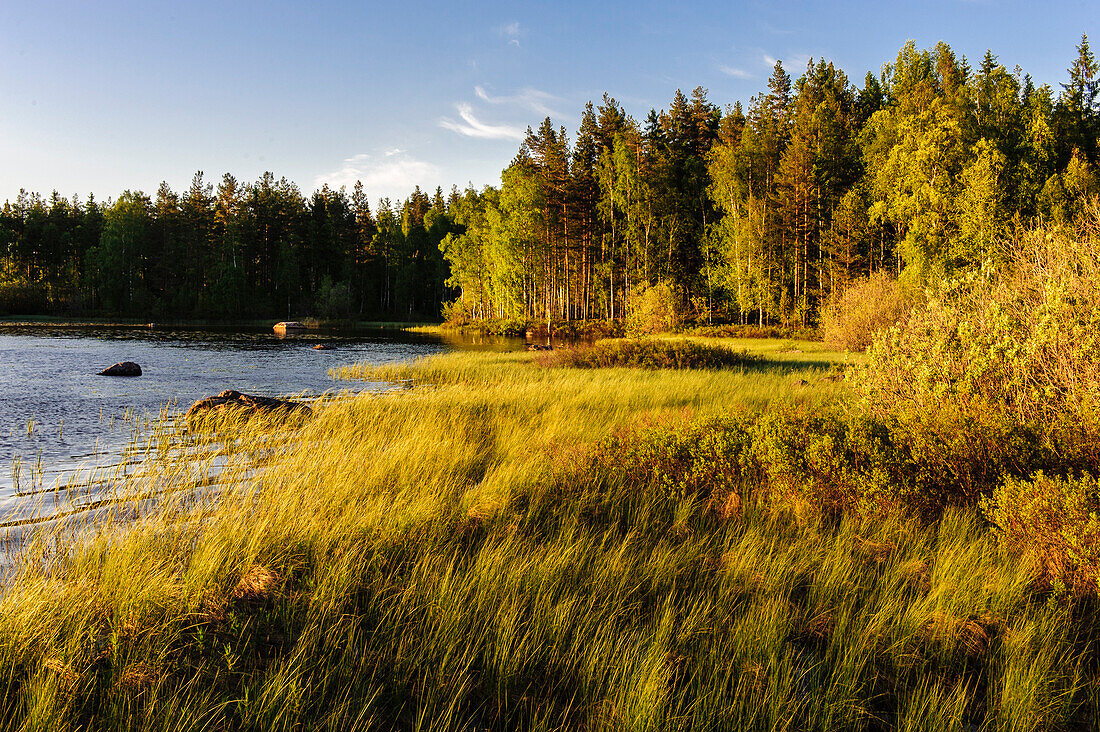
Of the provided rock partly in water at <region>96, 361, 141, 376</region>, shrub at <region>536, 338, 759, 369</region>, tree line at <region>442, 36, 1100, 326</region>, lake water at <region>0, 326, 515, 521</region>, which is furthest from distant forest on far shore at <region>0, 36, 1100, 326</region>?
rock partly in water at <region>96, 361, 141, 376</region>

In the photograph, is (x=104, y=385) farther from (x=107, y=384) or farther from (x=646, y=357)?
(x=646, y=357)

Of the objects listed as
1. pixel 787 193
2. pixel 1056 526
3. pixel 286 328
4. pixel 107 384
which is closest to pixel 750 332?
pixel 787 193

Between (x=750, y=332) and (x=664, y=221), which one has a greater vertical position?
(x=664, y=221)

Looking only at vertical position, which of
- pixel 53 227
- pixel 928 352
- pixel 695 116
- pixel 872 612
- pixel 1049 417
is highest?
pixel 695 116

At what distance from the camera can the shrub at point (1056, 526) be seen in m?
3.80

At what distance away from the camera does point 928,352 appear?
7.19 metres

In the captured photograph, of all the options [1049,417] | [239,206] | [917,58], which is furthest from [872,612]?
[239,206]

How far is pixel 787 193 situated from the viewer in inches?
1678

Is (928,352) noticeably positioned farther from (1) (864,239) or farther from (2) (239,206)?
(2) (239,206)

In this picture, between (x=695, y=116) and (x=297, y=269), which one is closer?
(x=695, y=116)

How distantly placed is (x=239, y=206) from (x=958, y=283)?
9110 centimetres

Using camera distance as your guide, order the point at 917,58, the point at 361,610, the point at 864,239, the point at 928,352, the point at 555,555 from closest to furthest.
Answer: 1. the point at 361,610
2. the point at 555,555
3. the point at 928,352
4. the point at 864,239
5. the point at 917,58

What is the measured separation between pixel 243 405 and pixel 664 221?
4156 cm

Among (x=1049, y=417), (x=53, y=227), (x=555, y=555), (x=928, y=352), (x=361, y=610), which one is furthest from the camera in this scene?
(x=53, y=227)
